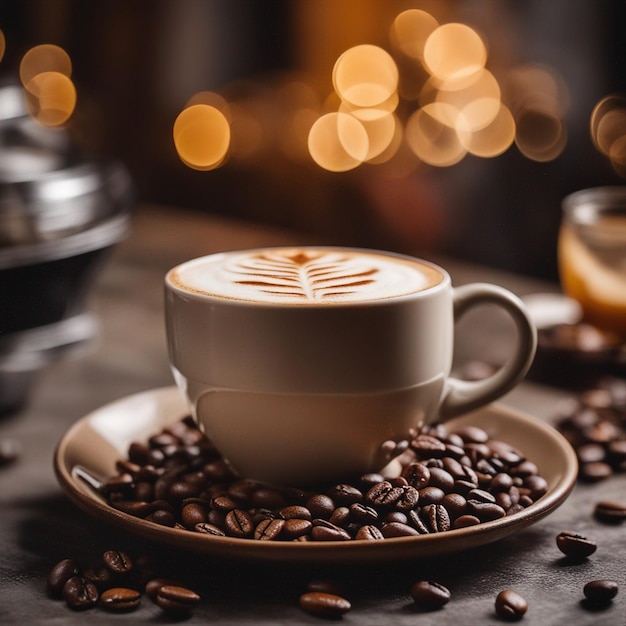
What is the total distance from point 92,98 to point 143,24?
44 centimetres

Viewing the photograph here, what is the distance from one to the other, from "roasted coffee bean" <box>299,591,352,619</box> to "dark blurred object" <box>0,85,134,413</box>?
53cm

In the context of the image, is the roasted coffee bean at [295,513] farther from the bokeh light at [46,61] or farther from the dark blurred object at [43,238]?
the bokeh light at [46,61]

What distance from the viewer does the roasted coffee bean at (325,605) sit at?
2.13 feet

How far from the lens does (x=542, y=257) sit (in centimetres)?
311

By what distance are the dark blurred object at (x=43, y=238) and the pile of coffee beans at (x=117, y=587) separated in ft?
1.29

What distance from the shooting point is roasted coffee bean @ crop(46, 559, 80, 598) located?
0.69 m

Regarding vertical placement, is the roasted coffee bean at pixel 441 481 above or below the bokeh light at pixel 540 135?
below

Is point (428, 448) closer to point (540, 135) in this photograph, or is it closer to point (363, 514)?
point (363, 514)

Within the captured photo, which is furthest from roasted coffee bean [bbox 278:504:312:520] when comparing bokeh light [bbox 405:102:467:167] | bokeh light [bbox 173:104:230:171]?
bokeh light [bbox 173:104:230:171]

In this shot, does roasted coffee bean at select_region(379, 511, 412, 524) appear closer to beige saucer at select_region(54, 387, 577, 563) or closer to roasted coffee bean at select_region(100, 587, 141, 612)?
beige saucer at select_region(54, 387, 577, 563)

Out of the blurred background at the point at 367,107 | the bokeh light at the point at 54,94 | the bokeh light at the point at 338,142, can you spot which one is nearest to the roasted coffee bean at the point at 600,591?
the blurred background at the point at 367,107

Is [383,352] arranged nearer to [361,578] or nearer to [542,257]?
[361,578]

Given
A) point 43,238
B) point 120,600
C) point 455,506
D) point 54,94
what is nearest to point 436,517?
point 455,506

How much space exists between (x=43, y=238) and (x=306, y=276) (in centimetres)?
41
